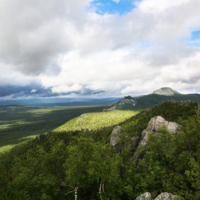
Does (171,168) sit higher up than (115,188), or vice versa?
(171,168)

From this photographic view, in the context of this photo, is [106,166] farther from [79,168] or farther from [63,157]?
[63,157]

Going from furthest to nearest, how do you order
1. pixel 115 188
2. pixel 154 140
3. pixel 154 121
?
pixel 154 121
pixel 154 140
pixel 115 188

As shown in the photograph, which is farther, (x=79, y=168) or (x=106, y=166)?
(x=79, y=168)

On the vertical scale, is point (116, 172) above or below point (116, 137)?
above

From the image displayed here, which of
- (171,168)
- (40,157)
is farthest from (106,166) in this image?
(40,157)

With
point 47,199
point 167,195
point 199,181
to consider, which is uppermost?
point 199,181

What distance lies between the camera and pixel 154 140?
112 ft

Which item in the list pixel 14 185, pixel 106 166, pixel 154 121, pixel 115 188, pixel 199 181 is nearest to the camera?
pixel 199 181

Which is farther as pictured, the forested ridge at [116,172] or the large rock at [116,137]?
the large rock at [116,137]

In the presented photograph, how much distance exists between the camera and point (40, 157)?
38.9m

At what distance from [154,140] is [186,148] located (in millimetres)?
8166

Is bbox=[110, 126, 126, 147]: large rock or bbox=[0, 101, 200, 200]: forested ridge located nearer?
bbox=[0, 101, 200, 200]: forested ridge

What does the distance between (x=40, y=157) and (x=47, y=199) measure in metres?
14.7

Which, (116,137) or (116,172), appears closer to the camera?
(116,172)
